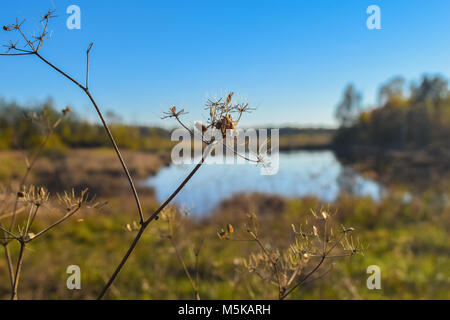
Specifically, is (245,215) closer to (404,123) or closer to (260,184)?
(260,184)

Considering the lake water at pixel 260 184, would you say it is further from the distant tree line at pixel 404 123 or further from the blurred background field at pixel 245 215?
the distant tree line at pixel 404 123

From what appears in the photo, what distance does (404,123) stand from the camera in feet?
63.4

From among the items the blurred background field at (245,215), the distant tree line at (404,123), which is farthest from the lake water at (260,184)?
the distant tree line at (404,123)

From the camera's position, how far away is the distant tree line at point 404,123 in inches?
723

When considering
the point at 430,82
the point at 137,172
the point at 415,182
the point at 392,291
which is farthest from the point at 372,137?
the point at 392,291

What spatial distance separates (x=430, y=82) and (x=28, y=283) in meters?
39.5

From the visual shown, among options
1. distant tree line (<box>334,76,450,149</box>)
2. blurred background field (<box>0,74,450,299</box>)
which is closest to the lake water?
blurred background field (<box>0,74,450,299</box>)

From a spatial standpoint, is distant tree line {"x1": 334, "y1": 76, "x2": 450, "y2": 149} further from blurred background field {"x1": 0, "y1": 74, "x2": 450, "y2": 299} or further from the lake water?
the lake water

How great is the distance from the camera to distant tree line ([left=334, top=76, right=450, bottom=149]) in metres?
18.4

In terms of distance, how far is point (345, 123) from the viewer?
28484 mm

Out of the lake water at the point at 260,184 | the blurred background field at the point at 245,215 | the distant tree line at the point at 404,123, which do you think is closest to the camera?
the blurred background field at the point at 245,215

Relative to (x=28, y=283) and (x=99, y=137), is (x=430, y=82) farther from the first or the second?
(x=28, y=283)

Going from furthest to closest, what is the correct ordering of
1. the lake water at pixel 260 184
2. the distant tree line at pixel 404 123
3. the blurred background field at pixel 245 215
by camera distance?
the distant tree line at pixel 404 123 < the lake water at pixel 260 184 < the blurred background field at pixel 245 215

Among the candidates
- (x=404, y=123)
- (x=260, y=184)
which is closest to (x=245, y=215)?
(x=260, y=184)
